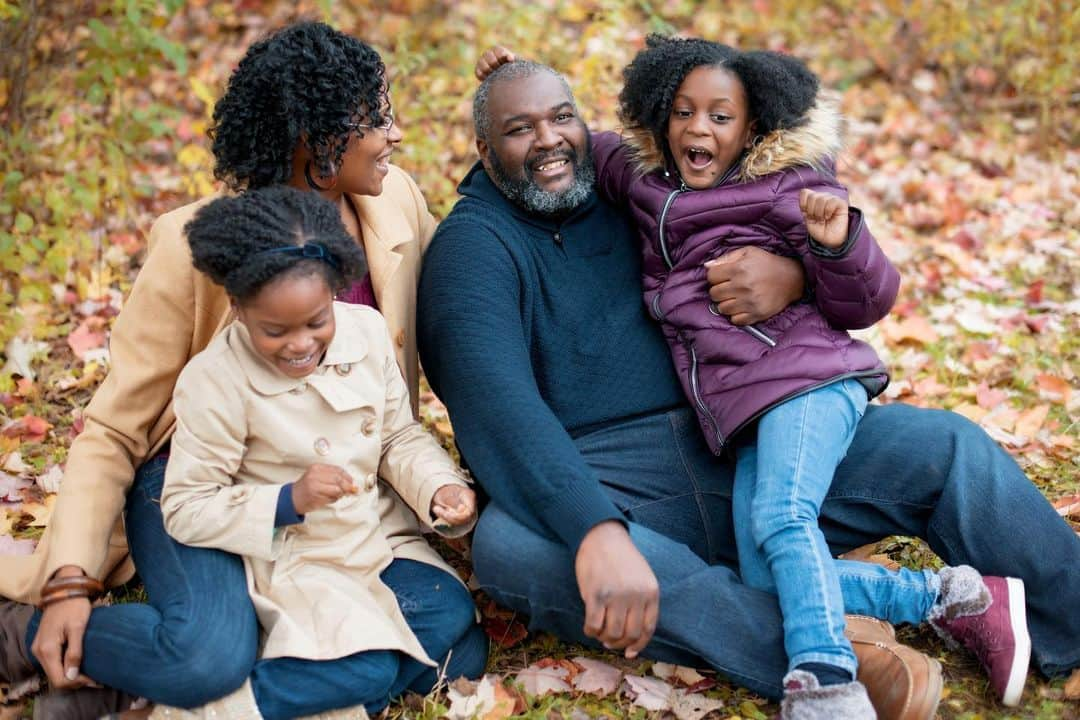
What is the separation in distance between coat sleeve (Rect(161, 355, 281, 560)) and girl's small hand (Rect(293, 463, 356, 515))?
0.26 ft

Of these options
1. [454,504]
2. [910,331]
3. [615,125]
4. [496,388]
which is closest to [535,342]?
[496,388]

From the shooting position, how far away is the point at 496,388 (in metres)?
3.06

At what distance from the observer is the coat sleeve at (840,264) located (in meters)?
3.03

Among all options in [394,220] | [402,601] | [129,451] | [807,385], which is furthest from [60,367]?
[807,385]

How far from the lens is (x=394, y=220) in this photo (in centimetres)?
340

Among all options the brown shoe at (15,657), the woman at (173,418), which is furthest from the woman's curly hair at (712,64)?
the brown shoe at (15,657)

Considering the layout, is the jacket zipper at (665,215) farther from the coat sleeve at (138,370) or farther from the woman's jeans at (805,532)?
the coat sleeve at (138,370)

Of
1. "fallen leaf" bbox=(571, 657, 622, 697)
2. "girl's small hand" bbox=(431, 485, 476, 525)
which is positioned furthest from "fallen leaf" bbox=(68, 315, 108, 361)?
"fallen leaf" bbox=(571, 657, 622, 697)

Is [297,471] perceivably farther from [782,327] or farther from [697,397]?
[782,327]

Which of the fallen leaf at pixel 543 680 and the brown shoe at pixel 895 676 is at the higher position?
the brown shoe at pixel 895 676

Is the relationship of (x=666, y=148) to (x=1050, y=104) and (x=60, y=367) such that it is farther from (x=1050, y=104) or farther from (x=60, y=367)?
(x=1050, y=104)

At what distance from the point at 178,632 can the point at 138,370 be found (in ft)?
2.49

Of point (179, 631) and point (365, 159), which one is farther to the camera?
point (365, 159)

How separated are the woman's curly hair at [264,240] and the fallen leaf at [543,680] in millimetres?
1193
